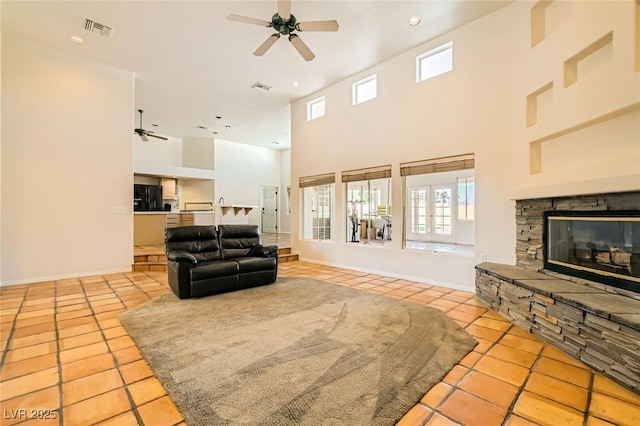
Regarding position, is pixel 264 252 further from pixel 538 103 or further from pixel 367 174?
pixel 538 103

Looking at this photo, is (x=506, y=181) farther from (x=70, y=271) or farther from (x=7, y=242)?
(x=7, y=242)

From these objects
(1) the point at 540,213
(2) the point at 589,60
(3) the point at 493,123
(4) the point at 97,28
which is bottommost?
(1) the point at 540,213

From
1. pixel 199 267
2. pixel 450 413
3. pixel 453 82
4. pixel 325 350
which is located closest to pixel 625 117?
pixel 453 82

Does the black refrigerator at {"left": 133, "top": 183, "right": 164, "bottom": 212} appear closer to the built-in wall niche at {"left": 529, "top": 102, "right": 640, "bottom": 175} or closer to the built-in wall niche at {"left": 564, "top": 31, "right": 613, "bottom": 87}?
the built-in wall niche at {"left": 529, "top": 102, "right": 640, "bottom": 175}

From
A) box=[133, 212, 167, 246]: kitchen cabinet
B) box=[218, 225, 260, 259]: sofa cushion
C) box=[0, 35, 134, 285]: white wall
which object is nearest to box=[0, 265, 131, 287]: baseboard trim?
box=[0, 35, 134, 285]: white wall

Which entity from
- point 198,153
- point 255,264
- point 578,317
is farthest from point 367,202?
point 198,153

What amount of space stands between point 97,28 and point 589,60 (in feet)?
19.6

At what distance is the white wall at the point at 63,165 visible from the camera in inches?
175

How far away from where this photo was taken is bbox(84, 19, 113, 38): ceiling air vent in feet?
13.0

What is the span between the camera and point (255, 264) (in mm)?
4320

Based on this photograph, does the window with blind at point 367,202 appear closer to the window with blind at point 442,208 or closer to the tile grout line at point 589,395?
the window with blind at point 442,208

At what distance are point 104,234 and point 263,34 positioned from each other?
439 cm

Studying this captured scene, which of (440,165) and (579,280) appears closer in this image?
(579,280)

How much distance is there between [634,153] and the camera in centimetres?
238
